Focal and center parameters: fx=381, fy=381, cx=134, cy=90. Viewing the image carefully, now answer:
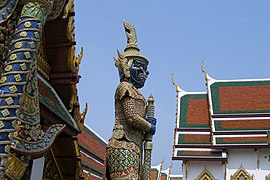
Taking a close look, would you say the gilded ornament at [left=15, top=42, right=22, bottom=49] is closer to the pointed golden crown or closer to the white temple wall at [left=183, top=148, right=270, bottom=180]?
the pointed golden crown

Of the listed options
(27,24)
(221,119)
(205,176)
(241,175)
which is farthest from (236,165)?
(27,24)

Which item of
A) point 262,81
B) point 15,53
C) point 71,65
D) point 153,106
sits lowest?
point 15,53

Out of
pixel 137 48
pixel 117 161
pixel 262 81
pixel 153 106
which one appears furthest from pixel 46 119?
pixel 262 81

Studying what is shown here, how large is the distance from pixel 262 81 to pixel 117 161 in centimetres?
1357

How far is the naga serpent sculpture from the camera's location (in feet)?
5.84

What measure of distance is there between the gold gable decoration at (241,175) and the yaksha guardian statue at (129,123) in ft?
33.3

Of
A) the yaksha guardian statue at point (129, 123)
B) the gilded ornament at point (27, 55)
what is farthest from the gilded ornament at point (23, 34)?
the yaksha guardian statue at point (129, 123)

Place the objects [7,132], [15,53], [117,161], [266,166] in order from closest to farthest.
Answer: [7,132] < [15,53] < [117,161] < [266,166]

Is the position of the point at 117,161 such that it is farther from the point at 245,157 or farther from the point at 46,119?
the point at 245,157

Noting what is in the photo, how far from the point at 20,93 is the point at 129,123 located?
9.69 ft

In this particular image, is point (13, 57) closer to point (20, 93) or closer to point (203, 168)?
point (20, 93)

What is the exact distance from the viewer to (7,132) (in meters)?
1.77

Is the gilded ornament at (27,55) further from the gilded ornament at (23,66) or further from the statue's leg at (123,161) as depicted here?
the statue's leg at (123,161)

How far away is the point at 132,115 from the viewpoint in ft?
15.4
